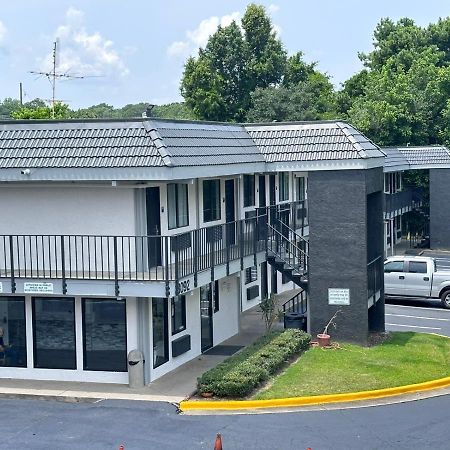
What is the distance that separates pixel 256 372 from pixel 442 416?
409 cm

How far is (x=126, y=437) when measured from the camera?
53.3 ft

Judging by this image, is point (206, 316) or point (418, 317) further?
point (418, 317)

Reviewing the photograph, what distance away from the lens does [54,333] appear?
20359mm

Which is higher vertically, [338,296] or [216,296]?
[338,296]

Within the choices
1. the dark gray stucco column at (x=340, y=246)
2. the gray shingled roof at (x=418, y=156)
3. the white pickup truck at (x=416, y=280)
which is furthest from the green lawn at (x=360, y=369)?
the gray shingled roof at (x=418, y=156)

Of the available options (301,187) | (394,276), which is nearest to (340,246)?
(394,276)

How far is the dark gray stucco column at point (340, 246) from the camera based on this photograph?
75.7 feet

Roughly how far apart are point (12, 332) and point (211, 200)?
6.80 metres

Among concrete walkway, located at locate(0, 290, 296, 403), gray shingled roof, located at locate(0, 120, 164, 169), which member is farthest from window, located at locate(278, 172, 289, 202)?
gray shingled roof, located at locate(0, 120, 164, 169)

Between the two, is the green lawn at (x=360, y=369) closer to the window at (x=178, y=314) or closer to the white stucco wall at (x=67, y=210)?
the window at (x=178, y=314)

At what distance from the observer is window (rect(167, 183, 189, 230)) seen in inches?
839

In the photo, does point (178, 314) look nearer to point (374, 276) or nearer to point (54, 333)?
point (54, 333)

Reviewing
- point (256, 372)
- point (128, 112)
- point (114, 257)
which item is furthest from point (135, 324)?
point (128, 112)

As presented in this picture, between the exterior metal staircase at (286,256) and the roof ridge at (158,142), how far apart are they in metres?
6.62
